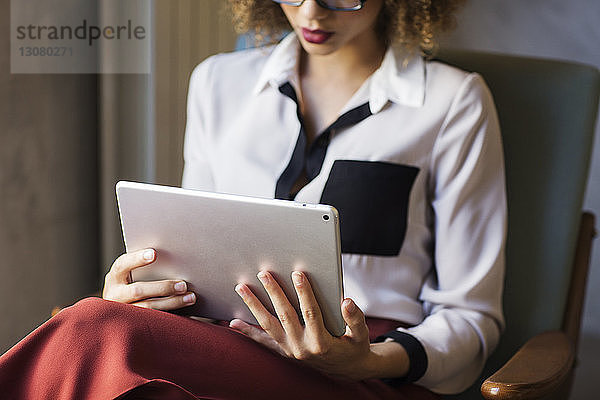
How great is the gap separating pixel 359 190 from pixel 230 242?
34cm

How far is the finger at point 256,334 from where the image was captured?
2.91ft

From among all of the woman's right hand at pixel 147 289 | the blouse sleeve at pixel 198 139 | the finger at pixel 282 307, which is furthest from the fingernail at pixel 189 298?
the blouse sleeve at pixel 198 139

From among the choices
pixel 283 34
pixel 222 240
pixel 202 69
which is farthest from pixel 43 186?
pixel 222 240

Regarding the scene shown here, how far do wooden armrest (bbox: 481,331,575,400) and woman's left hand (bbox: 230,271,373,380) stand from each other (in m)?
0.16

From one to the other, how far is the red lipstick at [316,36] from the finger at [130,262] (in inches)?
16.2

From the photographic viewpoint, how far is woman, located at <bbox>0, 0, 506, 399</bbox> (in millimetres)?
848

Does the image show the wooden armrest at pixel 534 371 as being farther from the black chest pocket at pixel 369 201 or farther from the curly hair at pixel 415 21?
the curly hair at pixel 415 21

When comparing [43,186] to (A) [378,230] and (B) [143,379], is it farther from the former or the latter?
(B) [143,379]

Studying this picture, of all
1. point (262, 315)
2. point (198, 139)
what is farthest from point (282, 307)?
point (198, 139)

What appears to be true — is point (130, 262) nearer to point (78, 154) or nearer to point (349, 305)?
point (349, 305)

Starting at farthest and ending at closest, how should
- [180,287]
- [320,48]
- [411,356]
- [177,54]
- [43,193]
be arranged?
[177,54], [43,193], [320,48], [411,356], [180,287]

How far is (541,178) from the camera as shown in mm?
1232

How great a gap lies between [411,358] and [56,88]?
0.96 m

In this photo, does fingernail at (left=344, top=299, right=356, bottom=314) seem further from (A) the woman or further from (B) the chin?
(B) the chin
